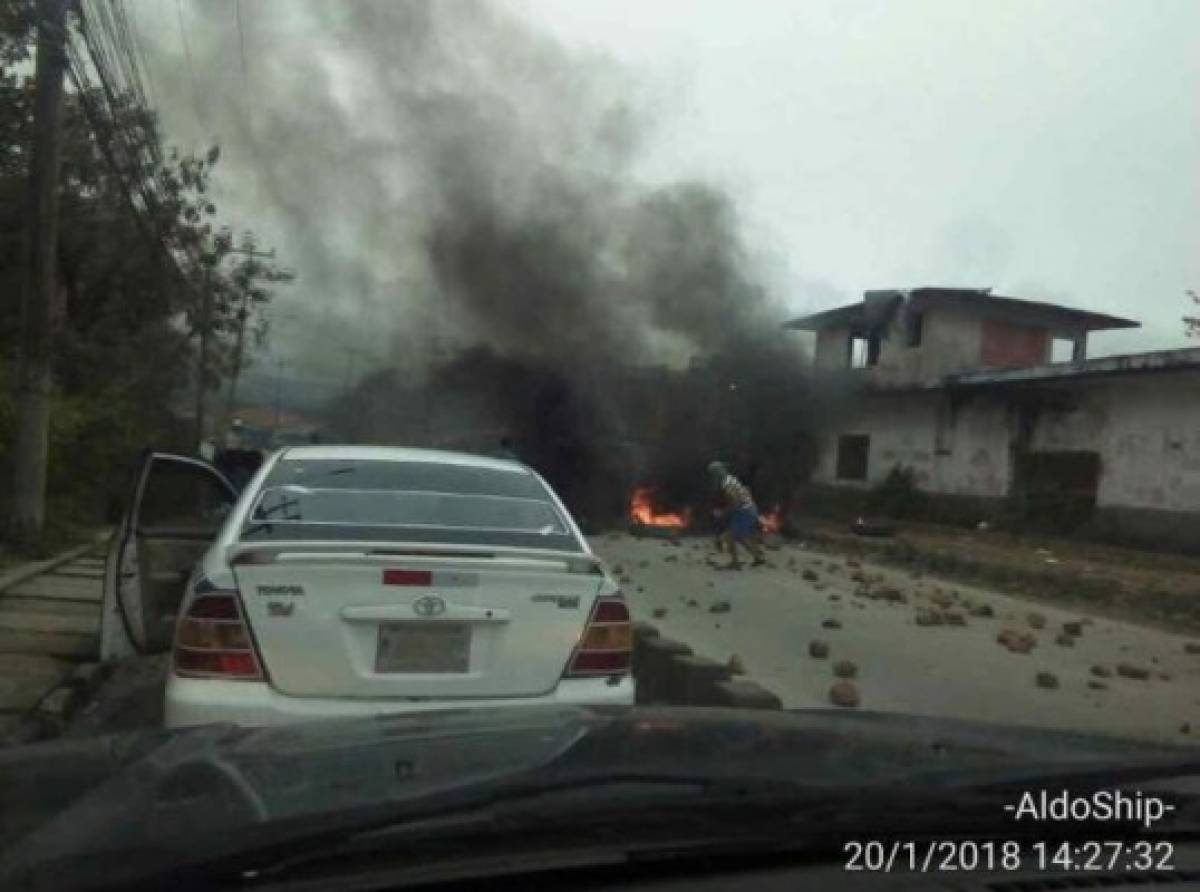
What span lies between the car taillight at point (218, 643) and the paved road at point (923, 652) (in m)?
3.74

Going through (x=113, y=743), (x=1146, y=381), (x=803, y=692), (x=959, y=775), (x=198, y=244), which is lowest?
(x=803, y=692)

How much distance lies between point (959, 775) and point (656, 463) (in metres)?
21.3

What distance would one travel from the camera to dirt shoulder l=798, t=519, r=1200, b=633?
12805 mm

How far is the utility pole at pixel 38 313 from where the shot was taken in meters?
12.2

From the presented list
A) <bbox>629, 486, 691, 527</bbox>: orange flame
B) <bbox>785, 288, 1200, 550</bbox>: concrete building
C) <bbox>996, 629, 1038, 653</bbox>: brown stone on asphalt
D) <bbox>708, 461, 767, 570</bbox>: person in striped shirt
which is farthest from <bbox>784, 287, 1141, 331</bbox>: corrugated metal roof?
<bbox>996, 629, 1038, 653</bbox>: brown stone on asphalt

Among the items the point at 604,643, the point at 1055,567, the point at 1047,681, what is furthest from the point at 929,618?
the point at 604,643

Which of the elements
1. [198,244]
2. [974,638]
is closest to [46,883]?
[974,638]

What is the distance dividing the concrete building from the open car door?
16565 mm

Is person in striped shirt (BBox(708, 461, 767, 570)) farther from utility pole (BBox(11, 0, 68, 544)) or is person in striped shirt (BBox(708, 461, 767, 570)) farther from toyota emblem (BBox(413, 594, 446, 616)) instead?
toyota emblem (BBox(413, 594, 446, 616))

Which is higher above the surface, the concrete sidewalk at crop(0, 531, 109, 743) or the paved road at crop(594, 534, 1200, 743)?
the paved road at crop(594, 534, 1200, 743)

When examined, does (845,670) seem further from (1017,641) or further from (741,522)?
(741,522)

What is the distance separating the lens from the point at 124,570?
593 cm

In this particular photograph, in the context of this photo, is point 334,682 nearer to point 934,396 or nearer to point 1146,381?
point 1146,381

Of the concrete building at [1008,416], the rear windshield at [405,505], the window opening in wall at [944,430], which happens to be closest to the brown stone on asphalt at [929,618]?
the rear windshield at [405,505]
